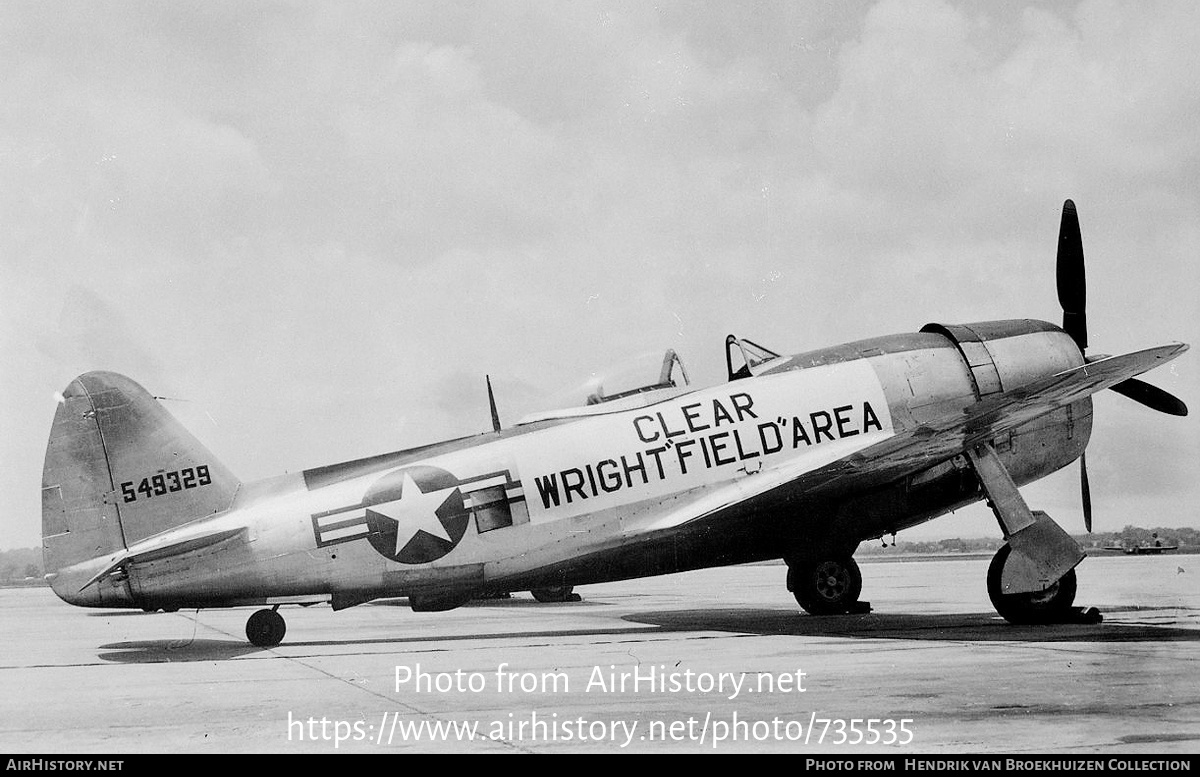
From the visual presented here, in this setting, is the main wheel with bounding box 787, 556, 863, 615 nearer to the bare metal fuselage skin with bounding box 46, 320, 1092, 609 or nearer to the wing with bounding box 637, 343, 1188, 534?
the bare metal fuselage skin with bounding box 46, 320, 1092, 609

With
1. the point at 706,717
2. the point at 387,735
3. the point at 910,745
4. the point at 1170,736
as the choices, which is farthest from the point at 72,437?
the point at 1170,736

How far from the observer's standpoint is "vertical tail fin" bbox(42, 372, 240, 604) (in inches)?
350

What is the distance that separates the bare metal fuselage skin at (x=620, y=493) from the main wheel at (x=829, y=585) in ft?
2.90

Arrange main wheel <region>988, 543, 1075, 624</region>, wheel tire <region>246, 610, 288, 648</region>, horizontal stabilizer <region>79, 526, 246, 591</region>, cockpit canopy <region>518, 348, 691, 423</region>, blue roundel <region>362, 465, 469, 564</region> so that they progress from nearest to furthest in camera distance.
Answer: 1. horizontal stabilizer <region>79, 526, 246, 591</region>
2. blue roundel <region>362, 465, 469, 564</region>
3. wheel tire <region>246, 610, 288, 648</region>
4. main wheel <region>988, 543, 1075, 624</region>
5. cockpit canopy <region>518, 348, 691, 423</region>

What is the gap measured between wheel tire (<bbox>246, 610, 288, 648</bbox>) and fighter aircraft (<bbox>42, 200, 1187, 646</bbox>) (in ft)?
0.07

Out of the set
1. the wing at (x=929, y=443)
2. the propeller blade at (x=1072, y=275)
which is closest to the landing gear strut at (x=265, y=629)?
the wing at (x=929, y=443)

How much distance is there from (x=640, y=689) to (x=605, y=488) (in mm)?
3404

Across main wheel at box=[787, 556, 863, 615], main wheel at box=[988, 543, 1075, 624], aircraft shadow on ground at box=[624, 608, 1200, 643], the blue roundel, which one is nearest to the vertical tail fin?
the blue roundel

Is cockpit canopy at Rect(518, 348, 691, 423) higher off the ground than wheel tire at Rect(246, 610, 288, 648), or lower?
higher

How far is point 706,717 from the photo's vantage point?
5266 mm

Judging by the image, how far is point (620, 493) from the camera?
953 centimetres

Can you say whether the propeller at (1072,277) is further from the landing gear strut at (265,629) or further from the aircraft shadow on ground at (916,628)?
the landing gear strut at (265,629)

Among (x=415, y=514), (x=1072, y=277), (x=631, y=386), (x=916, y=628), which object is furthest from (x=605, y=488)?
(x=1072, y=277)

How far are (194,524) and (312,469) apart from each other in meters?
1.10
